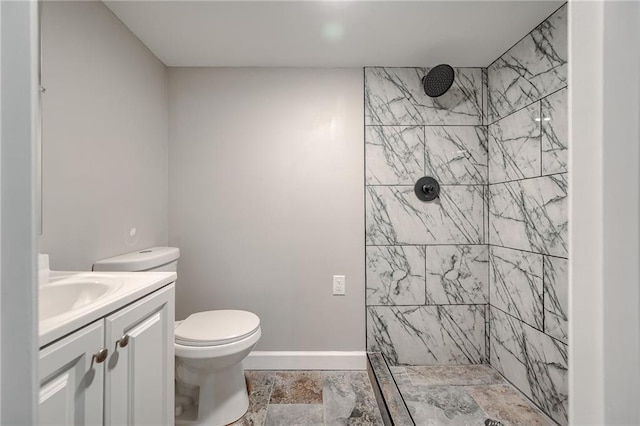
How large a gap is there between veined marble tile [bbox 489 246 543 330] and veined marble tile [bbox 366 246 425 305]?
0.46 metres

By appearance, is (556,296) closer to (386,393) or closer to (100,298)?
(386,393)

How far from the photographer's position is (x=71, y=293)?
38.6 inches

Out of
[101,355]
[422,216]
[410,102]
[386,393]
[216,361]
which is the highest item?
[410,102]

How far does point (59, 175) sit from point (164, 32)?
99 centimetres

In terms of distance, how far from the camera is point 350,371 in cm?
196

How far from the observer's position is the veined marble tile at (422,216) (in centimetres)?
200

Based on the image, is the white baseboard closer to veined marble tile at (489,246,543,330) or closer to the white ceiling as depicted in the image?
veined marble tile at (489,246,543,330)

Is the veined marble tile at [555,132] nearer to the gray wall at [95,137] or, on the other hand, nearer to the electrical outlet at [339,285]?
the electrical outlet at [339,285]

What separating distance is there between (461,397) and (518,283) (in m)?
0.73

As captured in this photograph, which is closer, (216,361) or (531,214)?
(216,361)

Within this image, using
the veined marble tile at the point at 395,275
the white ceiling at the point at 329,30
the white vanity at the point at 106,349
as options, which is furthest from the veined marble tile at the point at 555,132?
the white vanity at the point at 106,349

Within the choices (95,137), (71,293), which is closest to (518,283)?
(71,293)

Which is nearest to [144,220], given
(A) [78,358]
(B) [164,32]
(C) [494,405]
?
(B) [164,32]

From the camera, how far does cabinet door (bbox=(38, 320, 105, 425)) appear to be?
0.60 meters
